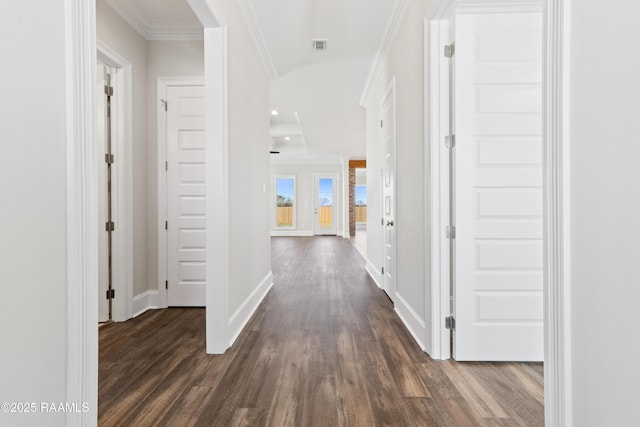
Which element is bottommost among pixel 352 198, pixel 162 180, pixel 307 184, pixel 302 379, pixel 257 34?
pixel 302 379

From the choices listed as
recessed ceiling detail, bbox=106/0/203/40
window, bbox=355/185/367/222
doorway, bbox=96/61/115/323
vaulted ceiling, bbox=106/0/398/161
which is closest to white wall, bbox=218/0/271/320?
vaulted ceiling, bbox=106/0/398/161

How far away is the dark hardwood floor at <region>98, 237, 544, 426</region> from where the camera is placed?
1593mm

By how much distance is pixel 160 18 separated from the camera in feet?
10.4

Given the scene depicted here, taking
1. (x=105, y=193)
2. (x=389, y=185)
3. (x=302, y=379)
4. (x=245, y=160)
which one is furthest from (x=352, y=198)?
(x=302, y=379)

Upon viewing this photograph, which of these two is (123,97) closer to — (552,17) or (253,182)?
(253,182)

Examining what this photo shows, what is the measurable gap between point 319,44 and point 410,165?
1.94 m

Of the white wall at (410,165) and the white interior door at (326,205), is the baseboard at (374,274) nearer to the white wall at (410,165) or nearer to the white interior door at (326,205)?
the white wall at (410,165)

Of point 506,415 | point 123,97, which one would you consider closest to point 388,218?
point 506,415

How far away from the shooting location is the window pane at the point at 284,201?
479 inches

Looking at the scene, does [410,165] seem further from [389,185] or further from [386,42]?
[386,42]

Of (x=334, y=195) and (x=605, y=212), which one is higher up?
(x=334, y=195)

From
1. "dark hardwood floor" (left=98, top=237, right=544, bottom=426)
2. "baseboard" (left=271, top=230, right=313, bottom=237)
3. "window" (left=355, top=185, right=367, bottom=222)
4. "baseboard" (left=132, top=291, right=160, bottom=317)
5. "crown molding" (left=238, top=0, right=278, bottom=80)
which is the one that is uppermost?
"crown molding" (left=238, top=0, right=278, bottom=80)

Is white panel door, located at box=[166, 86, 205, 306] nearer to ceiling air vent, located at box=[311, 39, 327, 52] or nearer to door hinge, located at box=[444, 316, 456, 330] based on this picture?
ceiling air vent, located at box=[311, 39, 327, 52]

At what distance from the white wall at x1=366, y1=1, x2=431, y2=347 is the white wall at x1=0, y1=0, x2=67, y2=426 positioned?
203 centimetres
